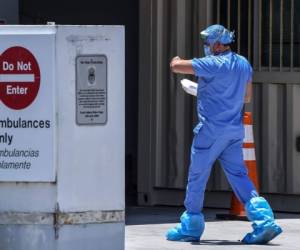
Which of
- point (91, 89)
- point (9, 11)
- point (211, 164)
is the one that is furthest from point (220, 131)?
point (9, 11)

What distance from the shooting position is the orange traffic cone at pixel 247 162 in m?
9.07

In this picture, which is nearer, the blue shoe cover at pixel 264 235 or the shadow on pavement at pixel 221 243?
the blue shoe cover at pixel 264 235

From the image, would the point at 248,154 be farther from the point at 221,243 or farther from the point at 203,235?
the point at 221,243

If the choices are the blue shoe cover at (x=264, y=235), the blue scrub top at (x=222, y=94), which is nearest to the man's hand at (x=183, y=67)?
the blue scrub top at (x=222, y=94)

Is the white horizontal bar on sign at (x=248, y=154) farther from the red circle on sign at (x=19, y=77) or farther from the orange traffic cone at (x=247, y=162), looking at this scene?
the red circle on sign at (x=19, y=77)

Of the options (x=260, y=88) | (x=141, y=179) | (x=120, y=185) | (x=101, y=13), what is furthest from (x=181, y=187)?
(x=120, y=185)

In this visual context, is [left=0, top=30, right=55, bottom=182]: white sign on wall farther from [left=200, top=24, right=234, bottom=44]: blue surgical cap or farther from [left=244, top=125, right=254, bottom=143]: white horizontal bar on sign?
[left=244, top=125, right=254, bottom=143]: white horizontal bar on sign

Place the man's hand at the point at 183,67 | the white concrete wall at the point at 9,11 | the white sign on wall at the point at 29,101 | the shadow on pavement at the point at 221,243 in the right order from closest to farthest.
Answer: the white sign on wall at the point at 29,101 < the man's hand at the point at 183,67 < the shadow on pavement at the point at 221,243 < the white concrete wall at the point at 9,11

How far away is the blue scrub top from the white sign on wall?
1990 mm

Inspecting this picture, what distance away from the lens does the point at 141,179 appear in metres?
10.5

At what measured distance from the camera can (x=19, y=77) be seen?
19.8ft

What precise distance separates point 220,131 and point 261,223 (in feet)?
2.63

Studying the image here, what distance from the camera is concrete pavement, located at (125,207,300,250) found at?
25.5 feet

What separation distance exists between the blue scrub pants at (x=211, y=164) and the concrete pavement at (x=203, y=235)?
36 cm
